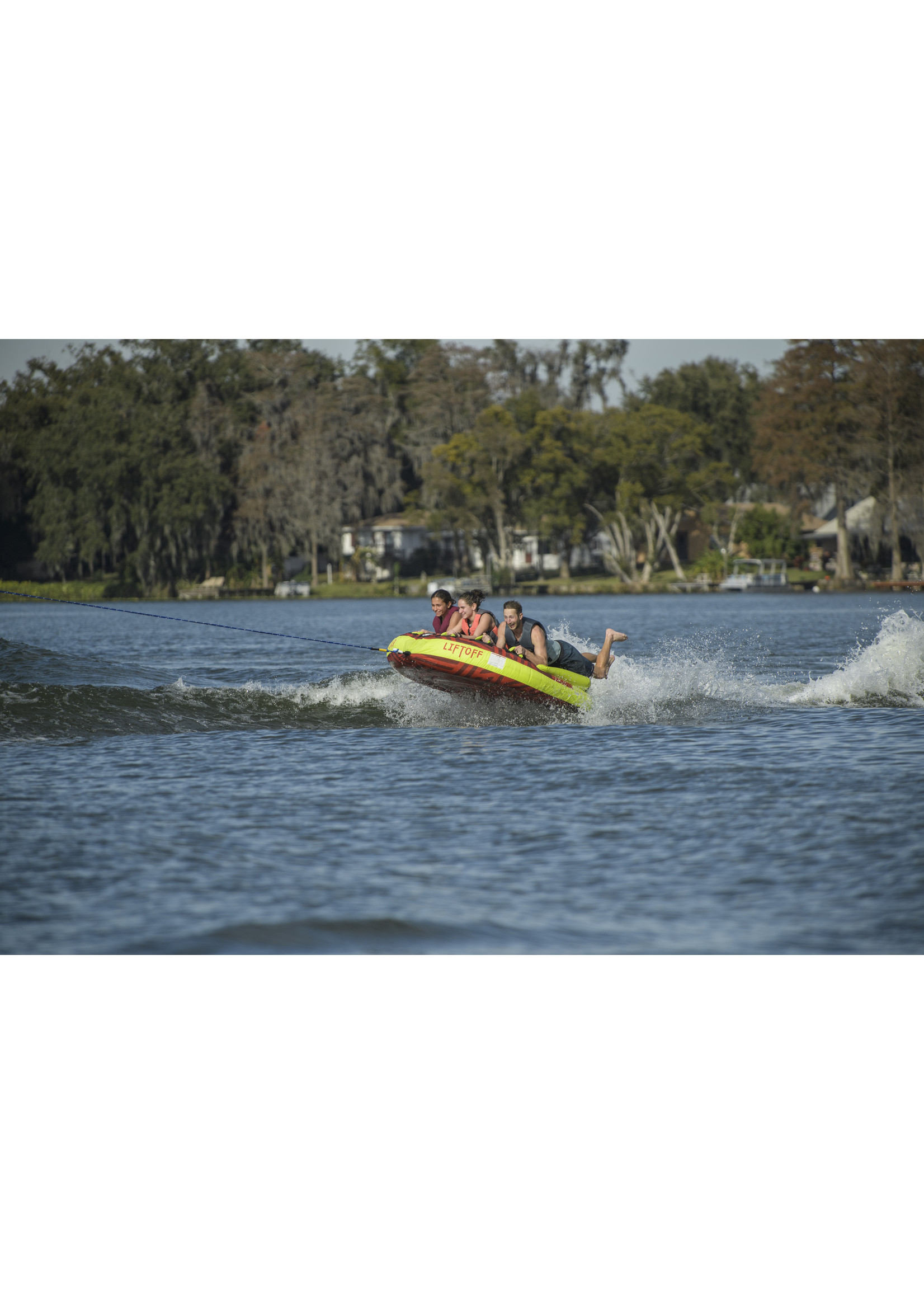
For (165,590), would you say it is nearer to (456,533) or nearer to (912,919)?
(456,533)

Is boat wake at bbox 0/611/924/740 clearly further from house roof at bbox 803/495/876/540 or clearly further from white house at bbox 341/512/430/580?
white house at bbox 341/512/430/580

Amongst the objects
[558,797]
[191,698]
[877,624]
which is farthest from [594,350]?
[558,797]

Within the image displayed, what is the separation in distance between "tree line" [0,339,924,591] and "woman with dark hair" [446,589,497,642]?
32541 mm

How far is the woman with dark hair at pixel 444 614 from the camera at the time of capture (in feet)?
44.7

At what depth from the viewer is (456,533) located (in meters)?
61.9

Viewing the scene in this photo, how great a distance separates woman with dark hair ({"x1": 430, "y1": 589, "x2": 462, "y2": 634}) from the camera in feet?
44.7

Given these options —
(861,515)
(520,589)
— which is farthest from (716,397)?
(861,515)

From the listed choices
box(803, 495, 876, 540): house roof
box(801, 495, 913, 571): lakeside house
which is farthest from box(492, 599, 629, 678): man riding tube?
box(803, 495, 876, 540): house roof

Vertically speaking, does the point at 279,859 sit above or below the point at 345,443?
below

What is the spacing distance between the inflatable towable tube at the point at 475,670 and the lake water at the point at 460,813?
0.38m

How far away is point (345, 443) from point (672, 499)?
1510cm

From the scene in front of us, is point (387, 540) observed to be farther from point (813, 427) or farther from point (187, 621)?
point (187, 621)

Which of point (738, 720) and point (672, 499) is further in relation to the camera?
point (672, 499)

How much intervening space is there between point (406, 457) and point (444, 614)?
49762mm
